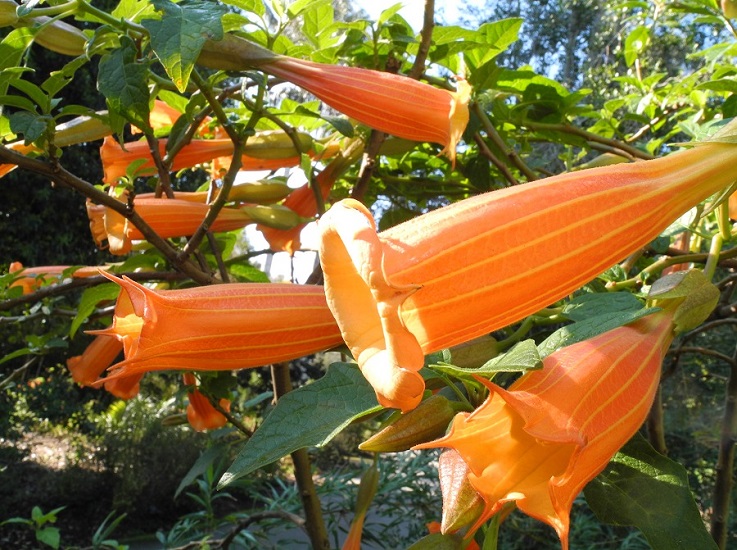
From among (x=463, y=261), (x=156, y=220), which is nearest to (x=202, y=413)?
(x=156, y=220)

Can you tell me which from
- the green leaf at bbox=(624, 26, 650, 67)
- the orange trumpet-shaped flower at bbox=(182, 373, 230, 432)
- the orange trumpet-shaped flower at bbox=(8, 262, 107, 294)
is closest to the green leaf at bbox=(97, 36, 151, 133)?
the orange trumpet-shaped flower at bbox=(8, 262, 107, 294)

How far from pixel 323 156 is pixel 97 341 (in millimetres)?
508

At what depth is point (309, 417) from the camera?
1.65ft

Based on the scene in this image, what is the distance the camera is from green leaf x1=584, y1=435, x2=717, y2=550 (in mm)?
484

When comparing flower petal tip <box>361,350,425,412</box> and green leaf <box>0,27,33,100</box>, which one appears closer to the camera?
flower petal tip <box>361,350,425,412</box>

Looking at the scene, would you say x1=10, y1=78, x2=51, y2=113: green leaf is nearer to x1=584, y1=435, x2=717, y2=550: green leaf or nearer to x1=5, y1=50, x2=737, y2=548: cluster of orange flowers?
x1=5, y1=50, x2=737, y2=548: cluster of orange flowers

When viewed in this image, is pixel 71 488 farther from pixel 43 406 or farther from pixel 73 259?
pixel 73 259

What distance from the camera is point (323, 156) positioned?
1144 mm

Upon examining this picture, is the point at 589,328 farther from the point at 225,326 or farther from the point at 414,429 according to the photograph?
the point at 225,326

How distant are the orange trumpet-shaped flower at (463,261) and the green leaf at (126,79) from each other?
413 millimetres

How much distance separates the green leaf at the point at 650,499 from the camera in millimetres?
484

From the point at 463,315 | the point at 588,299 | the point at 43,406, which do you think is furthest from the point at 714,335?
the point at 43,406

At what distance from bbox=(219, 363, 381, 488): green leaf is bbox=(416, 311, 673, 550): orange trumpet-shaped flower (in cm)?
10

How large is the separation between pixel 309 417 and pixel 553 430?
0.19 meters
